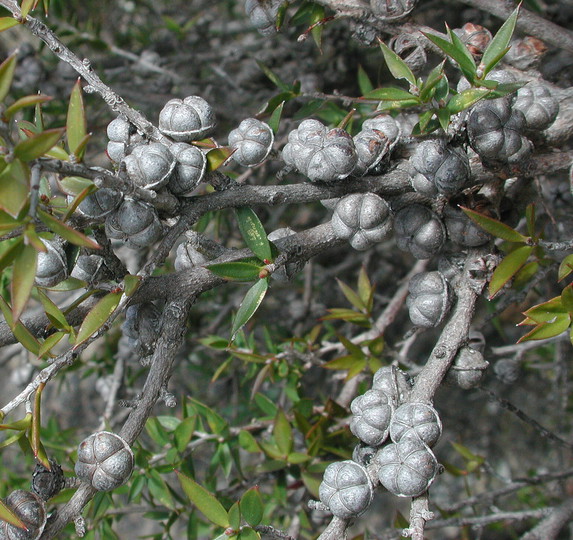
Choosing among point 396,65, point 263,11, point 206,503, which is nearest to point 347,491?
point 206,503

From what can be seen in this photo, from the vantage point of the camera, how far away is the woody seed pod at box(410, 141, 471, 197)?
5.09 ft

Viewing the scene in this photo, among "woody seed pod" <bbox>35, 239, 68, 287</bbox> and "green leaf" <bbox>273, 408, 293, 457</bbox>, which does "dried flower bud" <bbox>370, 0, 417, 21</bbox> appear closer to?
"woody seed pod" <bbox>35, 239, 68, 287</bbox>

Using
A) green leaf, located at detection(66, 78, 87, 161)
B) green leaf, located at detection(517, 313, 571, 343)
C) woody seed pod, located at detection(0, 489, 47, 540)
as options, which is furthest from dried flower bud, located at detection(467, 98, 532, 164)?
woody seed pod, located at detection(0, 489, 47, 540)

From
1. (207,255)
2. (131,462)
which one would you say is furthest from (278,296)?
(131,462)

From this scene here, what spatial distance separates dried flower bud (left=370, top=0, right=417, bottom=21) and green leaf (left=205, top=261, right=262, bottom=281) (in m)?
0.95

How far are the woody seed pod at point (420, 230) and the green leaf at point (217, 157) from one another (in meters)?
0.56

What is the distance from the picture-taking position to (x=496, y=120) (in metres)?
1.55

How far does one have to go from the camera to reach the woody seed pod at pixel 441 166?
155 centimetres

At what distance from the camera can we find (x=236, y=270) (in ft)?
4.91

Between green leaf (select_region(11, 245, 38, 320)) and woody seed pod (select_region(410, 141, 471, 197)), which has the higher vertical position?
green leaf (select_region(11, 245, 38, 320))

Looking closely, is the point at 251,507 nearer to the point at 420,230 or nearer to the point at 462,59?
the point at 420,230

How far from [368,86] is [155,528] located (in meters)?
3.87

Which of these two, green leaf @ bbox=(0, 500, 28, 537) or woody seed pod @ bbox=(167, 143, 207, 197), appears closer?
green leaf @ bbox=(0, 500, 28, 537)

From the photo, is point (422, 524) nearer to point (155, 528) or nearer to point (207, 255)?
point (207, 255)
